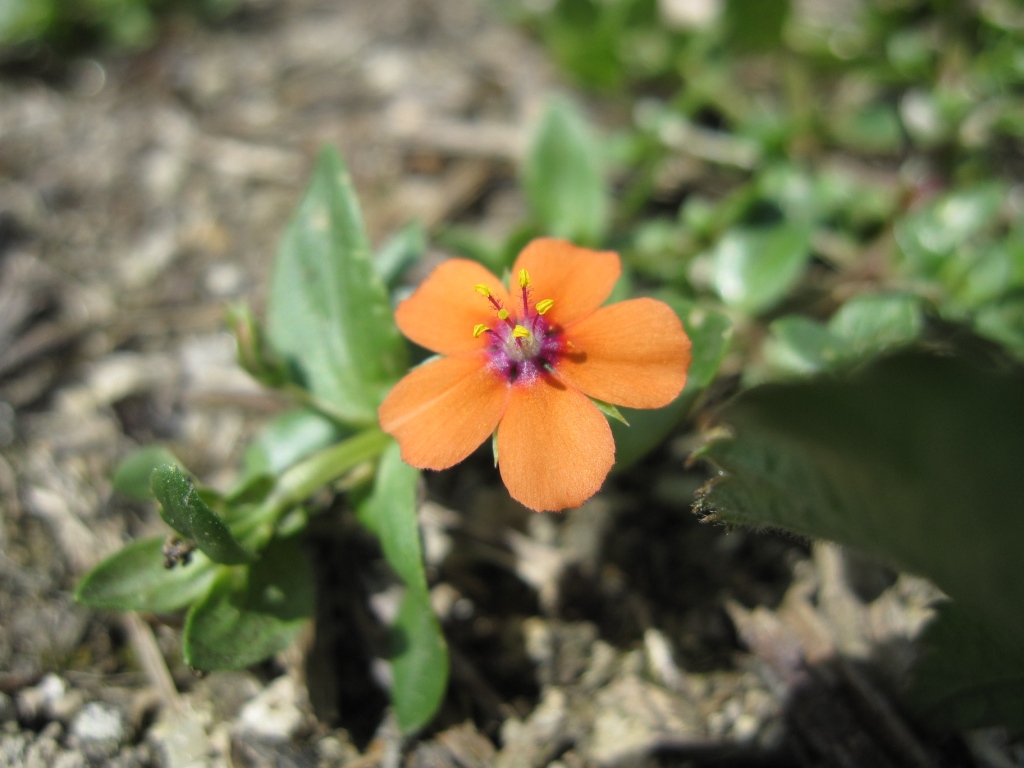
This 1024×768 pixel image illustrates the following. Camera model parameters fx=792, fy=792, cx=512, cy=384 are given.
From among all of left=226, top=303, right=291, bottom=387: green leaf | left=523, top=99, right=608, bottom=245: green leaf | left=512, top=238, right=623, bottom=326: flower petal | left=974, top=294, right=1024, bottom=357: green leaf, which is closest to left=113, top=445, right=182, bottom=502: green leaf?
left=226, top=303, right=291, bottom=387: green leaf

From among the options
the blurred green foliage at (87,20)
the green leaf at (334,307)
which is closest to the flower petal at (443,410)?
the green leaf at (334,307)

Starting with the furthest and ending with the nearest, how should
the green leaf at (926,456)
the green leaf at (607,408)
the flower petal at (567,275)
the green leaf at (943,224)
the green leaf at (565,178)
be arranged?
the green leaf at (565,178) → the green leaf at (943,224) → the flower petal at (567,275) → the green leaf at (607,408) → the green leaf at (926,456)

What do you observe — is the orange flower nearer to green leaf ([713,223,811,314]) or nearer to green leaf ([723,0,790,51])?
green leaf ([713,223,811,314])

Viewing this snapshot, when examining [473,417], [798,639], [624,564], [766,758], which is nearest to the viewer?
[473,417]

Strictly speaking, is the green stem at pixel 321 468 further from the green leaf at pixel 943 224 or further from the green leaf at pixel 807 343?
the green leaf at pixel 943 224

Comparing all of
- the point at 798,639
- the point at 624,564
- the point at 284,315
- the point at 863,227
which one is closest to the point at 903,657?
the point at 798,639

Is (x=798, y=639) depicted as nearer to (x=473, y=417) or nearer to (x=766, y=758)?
(x=766, y=758)

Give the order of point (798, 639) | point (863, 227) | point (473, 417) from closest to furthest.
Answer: point (473, 417) < point (798, 639) < point (863, 227)
